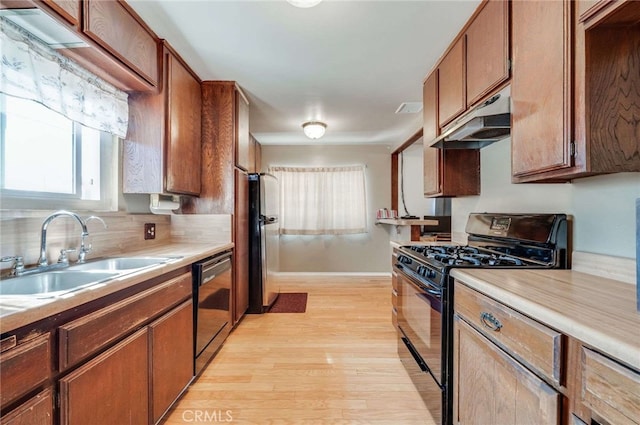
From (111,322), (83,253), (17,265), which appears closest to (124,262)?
(83,253)

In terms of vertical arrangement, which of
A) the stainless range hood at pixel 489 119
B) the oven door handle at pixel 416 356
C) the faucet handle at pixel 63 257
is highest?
the stainless range hood at pixel 489 119

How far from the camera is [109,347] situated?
3.46ft

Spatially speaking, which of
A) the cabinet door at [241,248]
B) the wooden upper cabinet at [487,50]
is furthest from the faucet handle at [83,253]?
the wooden upper cabinet at [487,50]

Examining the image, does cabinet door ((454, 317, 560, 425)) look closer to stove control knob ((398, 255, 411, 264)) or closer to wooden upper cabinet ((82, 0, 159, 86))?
stove control knob ((398, 255, 411, 264))

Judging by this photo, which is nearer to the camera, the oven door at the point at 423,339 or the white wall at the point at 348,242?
the oven door at the point at 423,339

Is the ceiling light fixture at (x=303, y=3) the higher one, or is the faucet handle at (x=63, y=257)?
the ceiling light fixture at (x=303, y=3)

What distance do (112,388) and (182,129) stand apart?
176cm

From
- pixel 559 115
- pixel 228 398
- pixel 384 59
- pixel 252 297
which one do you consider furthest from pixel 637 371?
pixel 252 297

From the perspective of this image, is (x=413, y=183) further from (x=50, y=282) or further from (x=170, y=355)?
(x=50, y=282)

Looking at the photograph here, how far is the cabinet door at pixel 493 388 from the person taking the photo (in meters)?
0.79

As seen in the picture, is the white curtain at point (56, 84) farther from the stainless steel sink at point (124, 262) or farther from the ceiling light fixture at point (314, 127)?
the ceiling light fixture at point (314, 127)

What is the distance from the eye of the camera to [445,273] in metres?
1.31

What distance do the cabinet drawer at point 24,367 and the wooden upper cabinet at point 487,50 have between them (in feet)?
7.04

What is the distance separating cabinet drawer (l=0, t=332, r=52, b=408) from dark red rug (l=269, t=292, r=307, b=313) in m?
2.43
